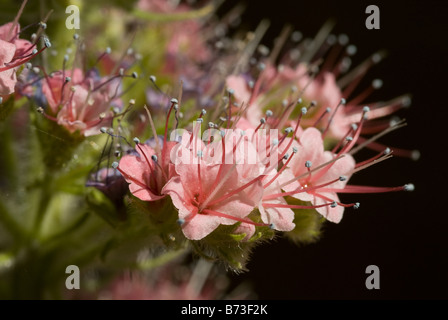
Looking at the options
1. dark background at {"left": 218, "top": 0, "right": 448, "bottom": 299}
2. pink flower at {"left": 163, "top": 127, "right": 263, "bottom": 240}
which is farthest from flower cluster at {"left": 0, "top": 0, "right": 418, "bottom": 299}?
dark background at {"left": 218, "top": 0, "right": 448, "bottom": 299}

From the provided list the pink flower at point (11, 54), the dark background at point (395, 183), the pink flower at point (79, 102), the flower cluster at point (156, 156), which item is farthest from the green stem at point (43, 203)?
the dark background at point (395, 183)

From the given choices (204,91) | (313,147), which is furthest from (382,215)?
(313,147)

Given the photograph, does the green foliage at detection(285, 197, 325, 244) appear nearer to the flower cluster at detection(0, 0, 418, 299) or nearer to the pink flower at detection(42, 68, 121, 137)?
the flower cluster at detection(0, 0, 418, 299)

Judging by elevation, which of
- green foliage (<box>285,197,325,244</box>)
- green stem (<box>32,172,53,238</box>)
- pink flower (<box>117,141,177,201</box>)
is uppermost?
green stem (<box>32,172,53,238</box>)

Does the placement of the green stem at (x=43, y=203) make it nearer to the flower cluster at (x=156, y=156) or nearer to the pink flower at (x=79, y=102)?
the flower cluster at (x=156, y=156)

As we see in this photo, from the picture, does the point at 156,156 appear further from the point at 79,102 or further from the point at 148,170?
the point at 79,102

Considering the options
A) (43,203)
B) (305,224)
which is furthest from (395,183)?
(43,203)

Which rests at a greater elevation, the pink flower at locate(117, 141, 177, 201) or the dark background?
the dark background
